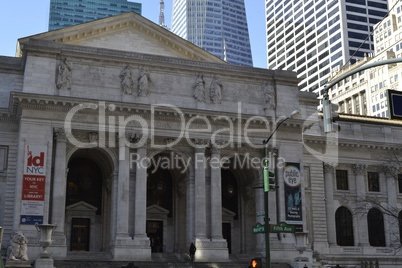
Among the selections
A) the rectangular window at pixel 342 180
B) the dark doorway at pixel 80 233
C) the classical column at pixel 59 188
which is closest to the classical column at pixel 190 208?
the dark doorway at pixel 80 233

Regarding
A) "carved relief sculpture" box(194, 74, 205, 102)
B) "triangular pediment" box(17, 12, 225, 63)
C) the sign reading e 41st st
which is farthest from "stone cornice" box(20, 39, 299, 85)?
the sign reading e 41st st

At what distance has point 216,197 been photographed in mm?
42656

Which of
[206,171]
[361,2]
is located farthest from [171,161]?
[361,2]

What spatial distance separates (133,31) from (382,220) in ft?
96.8

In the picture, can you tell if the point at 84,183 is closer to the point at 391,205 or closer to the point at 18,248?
the point at 18,248

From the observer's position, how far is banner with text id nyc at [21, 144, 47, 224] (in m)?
37.8

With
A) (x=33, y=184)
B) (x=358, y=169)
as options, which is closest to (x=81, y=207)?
(x=33, y=184)

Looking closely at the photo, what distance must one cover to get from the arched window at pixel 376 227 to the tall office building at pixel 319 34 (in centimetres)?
6252

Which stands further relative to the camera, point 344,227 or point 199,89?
point 344,227

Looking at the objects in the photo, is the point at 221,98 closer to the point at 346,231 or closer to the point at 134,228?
the point at 134,228

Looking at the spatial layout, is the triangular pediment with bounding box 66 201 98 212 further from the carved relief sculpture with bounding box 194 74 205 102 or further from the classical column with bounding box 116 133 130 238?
the carved relief sculpture with bounding box 194 74 205 102

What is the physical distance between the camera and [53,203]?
127 feet

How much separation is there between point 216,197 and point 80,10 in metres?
150

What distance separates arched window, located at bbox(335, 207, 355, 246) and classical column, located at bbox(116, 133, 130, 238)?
2231 centimetres
